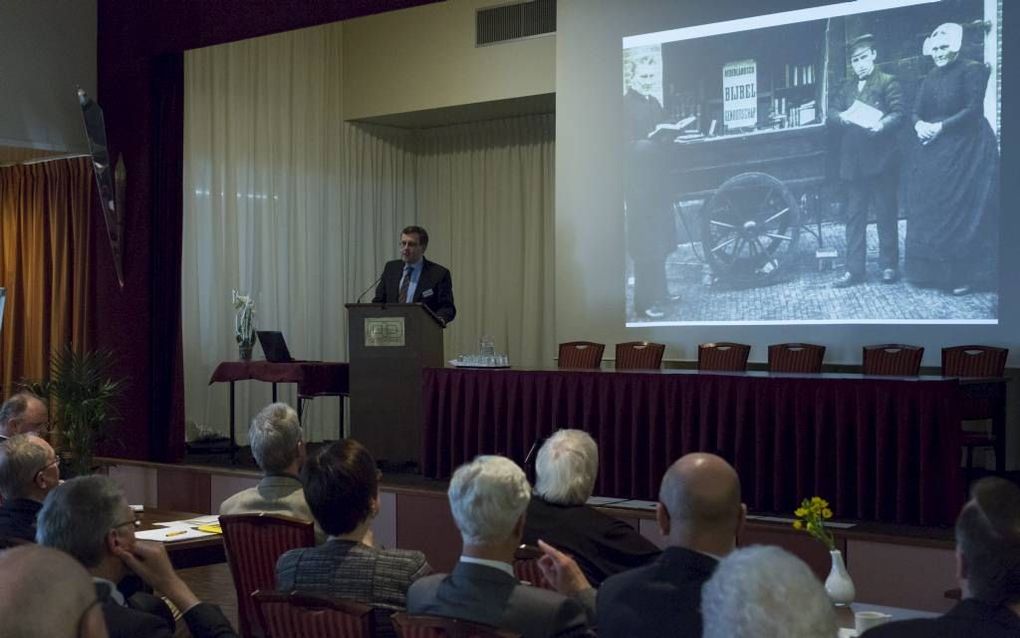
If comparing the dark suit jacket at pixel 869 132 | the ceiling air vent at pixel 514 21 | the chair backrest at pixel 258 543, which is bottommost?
the chair backrest at pixel 258 543

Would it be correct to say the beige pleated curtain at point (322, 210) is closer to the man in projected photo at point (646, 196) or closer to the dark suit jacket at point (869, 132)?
the man in projected photo at point (646, 196)

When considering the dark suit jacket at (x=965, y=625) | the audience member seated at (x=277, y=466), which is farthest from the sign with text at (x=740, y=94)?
the dark suit jacket at (x=965, y=625)

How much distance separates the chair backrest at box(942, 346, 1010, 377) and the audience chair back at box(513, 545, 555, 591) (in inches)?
194

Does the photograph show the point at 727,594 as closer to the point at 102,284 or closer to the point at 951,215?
the point at 951,215

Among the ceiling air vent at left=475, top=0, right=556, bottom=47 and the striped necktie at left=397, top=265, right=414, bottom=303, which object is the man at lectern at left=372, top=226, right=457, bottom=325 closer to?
the striped necktie at left=397, top=265, right=414, bottom=303

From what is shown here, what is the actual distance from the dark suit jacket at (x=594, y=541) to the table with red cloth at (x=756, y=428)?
2718 millimetres

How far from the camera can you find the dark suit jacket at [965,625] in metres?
1.98

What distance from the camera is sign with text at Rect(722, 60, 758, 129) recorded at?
29.1 feet

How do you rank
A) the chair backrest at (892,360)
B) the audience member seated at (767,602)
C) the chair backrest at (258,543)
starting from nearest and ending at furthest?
the audience member seated at (767,602) → the chair backrest at (258,543) → the chair backrest at (892,360)

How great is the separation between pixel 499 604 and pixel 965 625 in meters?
0.95

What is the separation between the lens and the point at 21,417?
485cm

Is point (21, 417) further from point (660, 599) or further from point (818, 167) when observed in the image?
point (818, 167)

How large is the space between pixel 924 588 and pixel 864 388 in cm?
111

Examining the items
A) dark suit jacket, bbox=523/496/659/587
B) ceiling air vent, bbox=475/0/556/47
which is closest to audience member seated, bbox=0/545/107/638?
dark suit jacket, bbox=523/496/659/587
